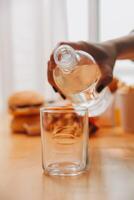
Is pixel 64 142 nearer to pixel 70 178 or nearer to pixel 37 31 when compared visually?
pixel 70 178

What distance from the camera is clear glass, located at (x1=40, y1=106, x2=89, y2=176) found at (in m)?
0.67

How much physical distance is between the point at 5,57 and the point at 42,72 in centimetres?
21

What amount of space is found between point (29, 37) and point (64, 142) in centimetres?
126

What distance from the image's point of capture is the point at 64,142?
701 mm

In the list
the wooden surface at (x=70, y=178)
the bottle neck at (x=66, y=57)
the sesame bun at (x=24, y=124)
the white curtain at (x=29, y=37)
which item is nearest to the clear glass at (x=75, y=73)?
the bottle neck at (x=66, y=57)

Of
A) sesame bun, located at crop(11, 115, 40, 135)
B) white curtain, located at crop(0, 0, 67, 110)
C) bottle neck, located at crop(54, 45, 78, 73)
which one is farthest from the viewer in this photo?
white curtain, located at crop(0, 0, 67, 110)

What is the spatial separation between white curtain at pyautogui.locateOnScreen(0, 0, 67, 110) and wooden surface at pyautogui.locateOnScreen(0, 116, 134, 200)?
99 centimetres

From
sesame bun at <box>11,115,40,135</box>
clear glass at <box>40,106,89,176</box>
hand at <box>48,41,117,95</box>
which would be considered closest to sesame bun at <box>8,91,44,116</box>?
sesame bun at <box>11,115,40,135</box>

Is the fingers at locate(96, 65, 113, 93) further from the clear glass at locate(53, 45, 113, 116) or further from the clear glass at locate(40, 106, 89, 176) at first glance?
the clear glass at locate(40, 106, 89, 176)

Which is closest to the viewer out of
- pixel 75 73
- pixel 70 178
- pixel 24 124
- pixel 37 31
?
pixel 70 178

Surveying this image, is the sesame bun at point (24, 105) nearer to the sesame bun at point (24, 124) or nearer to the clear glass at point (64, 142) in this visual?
the sesame bun at point (24, 124)

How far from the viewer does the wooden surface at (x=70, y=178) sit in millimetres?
533

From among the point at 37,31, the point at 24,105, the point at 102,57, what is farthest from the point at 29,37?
the point at 102,57

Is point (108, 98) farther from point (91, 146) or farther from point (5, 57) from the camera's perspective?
point (5, 57)
